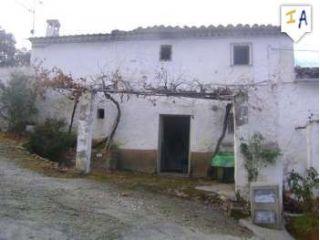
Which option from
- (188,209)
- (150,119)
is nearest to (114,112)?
(150,119)

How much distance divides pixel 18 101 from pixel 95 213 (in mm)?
9042

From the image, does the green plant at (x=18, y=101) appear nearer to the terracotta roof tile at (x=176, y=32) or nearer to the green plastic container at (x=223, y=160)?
the terracotta roof tile at (x=176, y=32)

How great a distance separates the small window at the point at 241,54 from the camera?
1578 cm

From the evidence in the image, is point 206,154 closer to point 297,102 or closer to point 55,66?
point 297,102

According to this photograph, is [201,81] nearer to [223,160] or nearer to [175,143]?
→ [223,160]

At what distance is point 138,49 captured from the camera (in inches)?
647

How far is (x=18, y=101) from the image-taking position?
53.4ft

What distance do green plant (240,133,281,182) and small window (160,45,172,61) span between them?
242 inches

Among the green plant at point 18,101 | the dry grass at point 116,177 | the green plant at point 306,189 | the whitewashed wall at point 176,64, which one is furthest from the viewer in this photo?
the green plant at point 18,101

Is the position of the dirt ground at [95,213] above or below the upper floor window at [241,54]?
below

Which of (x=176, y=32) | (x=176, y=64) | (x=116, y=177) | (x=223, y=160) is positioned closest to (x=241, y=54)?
(x=176, y=64)

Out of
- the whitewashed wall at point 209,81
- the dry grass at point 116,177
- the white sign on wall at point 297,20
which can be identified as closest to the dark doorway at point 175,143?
the whitewashed wall at point 209,81

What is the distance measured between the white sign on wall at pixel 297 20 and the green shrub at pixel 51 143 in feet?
36.2

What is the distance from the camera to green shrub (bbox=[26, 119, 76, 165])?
14.7 metres
